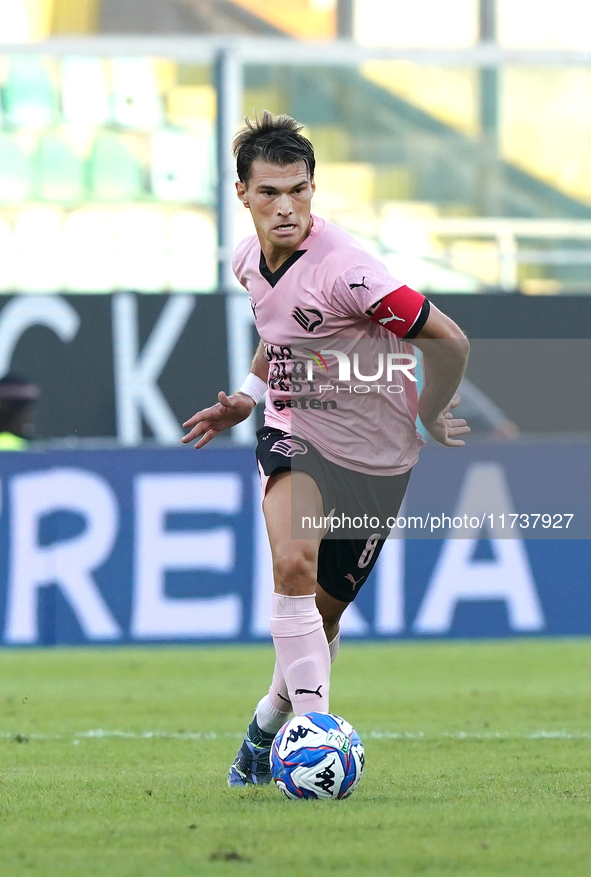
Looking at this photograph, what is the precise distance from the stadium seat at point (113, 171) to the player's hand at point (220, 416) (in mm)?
10537

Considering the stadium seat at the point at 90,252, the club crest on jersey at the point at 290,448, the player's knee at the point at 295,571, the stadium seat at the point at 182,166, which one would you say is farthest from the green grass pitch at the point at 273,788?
the stadium seat at the point at 182,166

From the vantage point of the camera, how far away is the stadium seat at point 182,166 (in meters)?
14.9

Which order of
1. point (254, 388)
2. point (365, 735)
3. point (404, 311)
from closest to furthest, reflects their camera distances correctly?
point (404, 311), point (254, 388), point (365, 735)

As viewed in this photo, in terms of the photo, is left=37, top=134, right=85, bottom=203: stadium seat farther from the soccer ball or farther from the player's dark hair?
the soccer ball

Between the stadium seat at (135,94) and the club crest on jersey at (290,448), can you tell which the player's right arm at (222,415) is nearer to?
the club crest on jersey at (290,448)

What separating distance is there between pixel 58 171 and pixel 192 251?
1650mm

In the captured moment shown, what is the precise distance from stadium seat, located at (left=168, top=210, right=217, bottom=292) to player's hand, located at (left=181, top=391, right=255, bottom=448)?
9.00m

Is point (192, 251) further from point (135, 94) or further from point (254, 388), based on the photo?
point (254, 388)

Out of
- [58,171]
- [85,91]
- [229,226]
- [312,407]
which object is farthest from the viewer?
[85,91]

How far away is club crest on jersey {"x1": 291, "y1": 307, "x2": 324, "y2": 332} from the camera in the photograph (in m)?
4.41

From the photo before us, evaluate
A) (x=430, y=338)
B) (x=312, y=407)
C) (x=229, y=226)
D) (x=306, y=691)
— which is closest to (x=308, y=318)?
(x=312, y=407)

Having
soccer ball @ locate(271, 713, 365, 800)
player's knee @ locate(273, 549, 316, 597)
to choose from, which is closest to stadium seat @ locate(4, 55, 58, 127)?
player's knee @ locate(273, 549, 316, 597)

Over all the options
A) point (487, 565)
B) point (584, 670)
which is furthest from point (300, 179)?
point (487, 565)

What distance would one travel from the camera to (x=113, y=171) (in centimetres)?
1505
